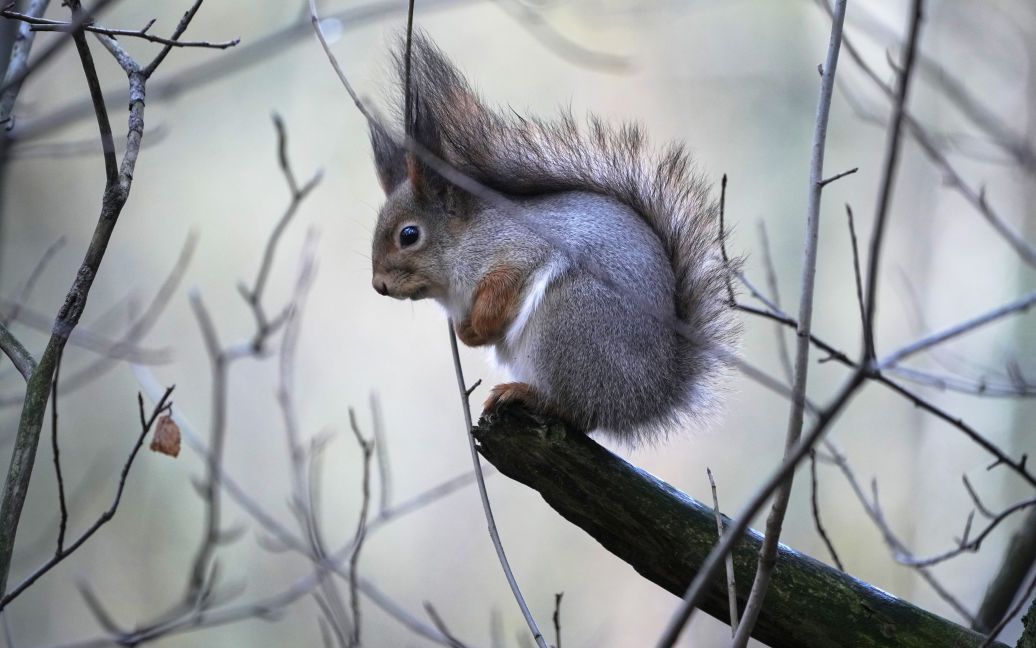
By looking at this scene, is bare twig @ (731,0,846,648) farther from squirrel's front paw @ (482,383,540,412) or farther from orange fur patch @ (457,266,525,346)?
orange fur patch @ (457,266,525,346)

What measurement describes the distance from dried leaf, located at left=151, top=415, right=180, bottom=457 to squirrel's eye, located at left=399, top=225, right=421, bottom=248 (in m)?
0.74

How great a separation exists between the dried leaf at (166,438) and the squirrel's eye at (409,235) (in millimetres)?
739

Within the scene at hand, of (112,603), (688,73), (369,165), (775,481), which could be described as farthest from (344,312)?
(775,481)

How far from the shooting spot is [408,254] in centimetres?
230

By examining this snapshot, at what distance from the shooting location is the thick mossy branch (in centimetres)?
166

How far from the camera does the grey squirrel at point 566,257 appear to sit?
77.9 inches

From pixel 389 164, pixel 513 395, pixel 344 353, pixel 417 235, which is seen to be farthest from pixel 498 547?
pixel 344 353

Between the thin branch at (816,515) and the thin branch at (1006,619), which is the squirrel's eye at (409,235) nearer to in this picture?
the thin branch at (816,515)

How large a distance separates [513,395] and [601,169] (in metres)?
0.59

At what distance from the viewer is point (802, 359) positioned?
1148 millimetres

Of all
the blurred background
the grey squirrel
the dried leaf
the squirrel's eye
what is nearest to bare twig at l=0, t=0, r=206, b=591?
the dried leaf

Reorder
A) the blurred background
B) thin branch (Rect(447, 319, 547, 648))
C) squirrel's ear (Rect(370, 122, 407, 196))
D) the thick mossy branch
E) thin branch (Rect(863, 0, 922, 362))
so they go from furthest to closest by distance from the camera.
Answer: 1. the blurred background
2. squirrel's ear (Rect(370, 122, 407, 196))
3. the thick mossy branch
4. thin branch (Rect(447, 319, 547, 648))
5. thin branch (Rect(863, 0, 922, 362))

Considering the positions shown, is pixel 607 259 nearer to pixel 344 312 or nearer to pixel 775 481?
pixel 775 481

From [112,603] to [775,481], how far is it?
4965 mm
